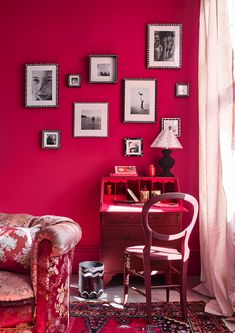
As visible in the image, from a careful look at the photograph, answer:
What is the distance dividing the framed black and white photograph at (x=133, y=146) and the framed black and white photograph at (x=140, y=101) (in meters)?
0.20

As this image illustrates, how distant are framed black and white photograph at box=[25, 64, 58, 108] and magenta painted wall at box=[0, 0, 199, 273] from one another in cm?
6

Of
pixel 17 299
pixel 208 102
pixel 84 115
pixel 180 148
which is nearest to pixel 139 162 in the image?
pixel 180 148

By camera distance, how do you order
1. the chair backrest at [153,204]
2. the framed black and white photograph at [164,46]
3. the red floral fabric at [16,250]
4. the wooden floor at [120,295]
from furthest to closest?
the framed black and white photograph at [164,46] → the wooden floor at [120,295] → the chair backrest at [153,204] → the red floral fabric at [16,250]

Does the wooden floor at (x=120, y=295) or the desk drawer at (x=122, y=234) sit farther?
the desk drawer at (x=122, y=234)

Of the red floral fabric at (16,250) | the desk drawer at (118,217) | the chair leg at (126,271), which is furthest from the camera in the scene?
the desk drawer at (118,217)

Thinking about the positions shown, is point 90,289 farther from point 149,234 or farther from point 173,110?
point 173,110

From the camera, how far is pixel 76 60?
419 cm

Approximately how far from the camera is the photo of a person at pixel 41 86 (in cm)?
417

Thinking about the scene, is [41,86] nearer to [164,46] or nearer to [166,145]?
[164,46]

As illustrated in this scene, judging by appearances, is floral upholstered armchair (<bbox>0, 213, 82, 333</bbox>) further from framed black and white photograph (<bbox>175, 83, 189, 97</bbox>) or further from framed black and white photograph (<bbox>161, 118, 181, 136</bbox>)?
framed black and white photograph (<bbox>175, 83, 189, 97</bbox>)

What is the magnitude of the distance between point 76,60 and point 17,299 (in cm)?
266

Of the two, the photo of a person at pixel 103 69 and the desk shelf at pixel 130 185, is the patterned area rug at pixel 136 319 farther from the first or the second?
the photo of a person at pixel 103 69

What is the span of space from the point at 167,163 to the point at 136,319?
158cm

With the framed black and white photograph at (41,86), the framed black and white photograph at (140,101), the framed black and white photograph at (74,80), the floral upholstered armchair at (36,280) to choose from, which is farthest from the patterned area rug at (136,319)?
the framed black and white photograph at (74,80)
